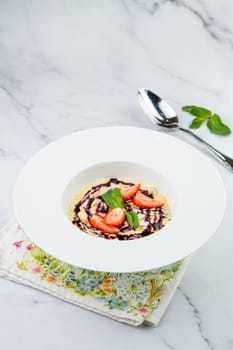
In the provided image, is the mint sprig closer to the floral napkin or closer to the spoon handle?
the spoon handle

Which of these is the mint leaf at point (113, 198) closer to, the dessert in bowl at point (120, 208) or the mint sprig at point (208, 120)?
the dessert in bowl at point (120, 208)

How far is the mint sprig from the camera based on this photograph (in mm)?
1700

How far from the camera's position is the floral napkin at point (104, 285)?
1268 millimetres

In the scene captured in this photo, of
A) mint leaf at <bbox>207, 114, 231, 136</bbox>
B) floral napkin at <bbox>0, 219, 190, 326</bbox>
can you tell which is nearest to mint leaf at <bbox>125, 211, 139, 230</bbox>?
floral napkin at <bbox>0, 219, 190, 326</bbox>

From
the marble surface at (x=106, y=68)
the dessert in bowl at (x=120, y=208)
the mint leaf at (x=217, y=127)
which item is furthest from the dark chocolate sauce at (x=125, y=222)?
the mint leaf at (x=217, y=127)

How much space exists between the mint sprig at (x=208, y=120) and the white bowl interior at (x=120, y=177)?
12.6 inches

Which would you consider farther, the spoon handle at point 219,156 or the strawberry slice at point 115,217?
the spoon handle at point 219,156

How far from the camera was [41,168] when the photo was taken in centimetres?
138

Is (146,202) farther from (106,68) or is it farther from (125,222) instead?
(106,68)

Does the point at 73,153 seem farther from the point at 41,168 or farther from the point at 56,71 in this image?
the point at 56,71

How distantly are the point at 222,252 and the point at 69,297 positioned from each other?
12.3 inches

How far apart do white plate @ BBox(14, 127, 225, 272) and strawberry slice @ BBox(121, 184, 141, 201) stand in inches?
1.8

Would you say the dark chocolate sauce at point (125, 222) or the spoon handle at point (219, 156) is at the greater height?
the spoon handle at point (219, 156)

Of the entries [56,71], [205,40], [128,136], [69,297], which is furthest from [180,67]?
[69,297]
